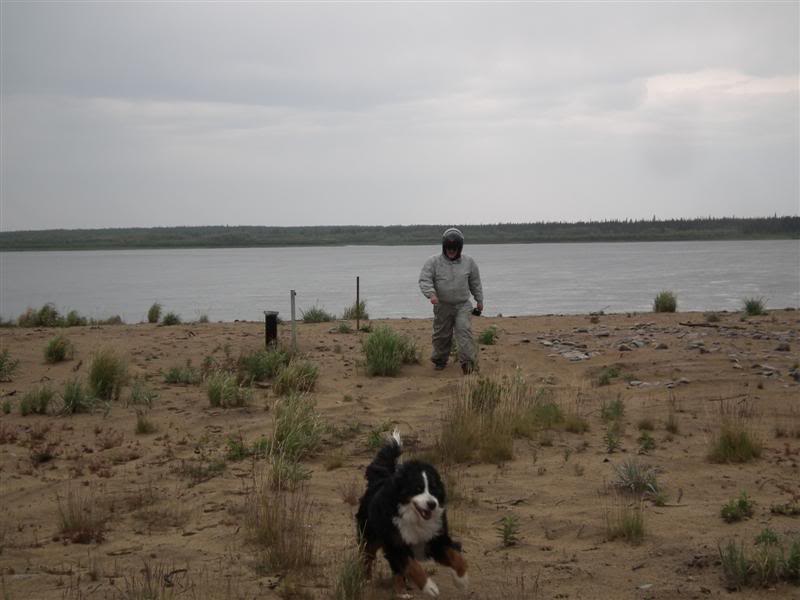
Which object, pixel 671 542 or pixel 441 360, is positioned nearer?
pixel 671 542

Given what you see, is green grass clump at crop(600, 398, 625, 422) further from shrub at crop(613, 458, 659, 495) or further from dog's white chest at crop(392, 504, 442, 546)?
dog's white chest at crop(392, 504, 442, 546)

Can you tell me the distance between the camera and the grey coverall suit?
12297 millimetres

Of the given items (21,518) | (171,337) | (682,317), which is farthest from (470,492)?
(682,317)

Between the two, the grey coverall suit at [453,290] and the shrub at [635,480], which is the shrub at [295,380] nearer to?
the grey coverall suit at [453,290]

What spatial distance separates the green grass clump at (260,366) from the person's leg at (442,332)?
2.13m

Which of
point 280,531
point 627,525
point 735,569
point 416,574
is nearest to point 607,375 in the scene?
point 627,525

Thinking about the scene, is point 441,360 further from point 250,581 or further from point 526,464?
point 250,581

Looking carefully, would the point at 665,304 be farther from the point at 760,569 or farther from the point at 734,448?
the point at 760,569

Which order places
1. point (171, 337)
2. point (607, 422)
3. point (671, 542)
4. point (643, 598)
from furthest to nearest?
1. point (171, 337)
2. point (607, 422)
3. point (671, 542)
4. point (643, 598)

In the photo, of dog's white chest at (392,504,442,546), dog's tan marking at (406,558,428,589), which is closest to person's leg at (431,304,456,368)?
dog's white chest at (392,504,442,546)

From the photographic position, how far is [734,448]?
7.65 meters

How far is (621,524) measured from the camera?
19.5 ft

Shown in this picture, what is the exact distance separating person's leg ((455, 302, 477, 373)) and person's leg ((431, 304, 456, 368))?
7.3 inches

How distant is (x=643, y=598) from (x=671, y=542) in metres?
0.86
